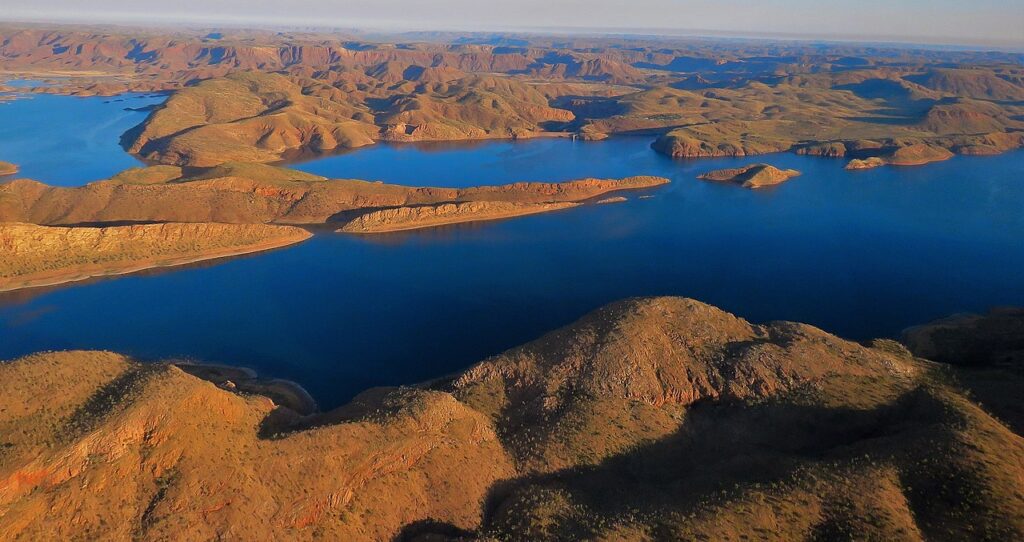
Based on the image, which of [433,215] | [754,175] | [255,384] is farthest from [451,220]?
[754,175]

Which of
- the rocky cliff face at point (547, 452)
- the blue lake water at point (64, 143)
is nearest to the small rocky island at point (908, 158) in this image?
the rocky cliff face at point (547, 452)

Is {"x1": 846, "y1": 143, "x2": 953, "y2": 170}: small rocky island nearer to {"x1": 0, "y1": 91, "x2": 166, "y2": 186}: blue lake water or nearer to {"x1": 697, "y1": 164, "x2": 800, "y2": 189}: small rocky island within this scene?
{"x1": 697, "y1": 164, "x2": 800, "y2": 189}: small rocky island

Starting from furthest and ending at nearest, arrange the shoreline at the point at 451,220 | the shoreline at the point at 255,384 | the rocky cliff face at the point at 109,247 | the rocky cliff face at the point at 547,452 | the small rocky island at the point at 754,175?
the small rocky island at the point at 754,175 < the shoreline at the point at 451,220 < the rocky cliff face at the point at 109,247 < the shoreline at the point at 255,384 < the rocky cliff face at the point at 547,452

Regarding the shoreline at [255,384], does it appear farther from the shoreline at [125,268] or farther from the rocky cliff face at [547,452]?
the shoreline at [125,268]

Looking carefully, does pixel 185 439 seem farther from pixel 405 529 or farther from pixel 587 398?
pixel 587 398

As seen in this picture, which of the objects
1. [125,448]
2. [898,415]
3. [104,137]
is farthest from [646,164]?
[104,137]

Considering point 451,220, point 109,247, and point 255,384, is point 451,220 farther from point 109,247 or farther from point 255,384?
point 255,384
